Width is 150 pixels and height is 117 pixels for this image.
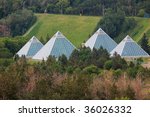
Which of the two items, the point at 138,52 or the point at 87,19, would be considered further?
the point at 87,19

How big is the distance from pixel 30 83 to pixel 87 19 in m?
44.3

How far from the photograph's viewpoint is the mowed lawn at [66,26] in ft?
201

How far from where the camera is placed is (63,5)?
6694 centimetres

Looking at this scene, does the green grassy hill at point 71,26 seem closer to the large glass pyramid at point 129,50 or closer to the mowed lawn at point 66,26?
the mowed lawn at point 66,26

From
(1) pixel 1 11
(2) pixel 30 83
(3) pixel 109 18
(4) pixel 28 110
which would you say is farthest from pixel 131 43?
(4) pixel 28 110

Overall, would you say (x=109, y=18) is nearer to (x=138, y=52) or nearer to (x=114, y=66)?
(x=138, y=52)

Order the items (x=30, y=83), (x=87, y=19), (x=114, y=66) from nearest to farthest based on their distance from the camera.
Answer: (x=30, y=83), (x=114, y=66), (x=87, y=19)

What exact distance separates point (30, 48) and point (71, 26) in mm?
16669

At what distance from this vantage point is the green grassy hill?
193 ft

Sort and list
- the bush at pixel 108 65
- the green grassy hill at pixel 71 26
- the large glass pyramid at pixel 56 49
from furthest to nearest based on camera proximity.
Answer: the green grassy hill at pixel 71 26, the large glass pyramid at pixel 56 49, the bush at pixel 108 65

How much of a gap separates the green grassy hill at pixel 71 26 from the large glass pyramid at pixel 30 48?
11352mm

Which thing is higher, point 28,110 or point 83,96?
point 28,110

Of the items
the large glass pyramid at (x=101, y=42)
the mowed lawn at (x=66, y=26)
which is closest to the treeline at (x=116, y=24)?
the mowed lawn at (x=66, y=26)

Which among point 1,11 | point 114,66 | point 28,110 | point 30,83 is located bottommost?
point 1,11
